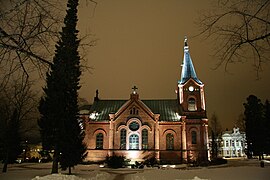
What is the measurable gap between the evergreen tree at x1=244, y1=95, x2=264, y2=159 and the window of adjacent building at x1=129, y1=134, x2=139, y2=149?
76.2ft

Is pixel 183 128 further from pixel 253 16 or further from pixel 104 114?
pixel 253 16

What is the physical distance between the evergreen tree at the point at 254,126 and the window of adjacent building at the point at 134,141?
23215 millimetres

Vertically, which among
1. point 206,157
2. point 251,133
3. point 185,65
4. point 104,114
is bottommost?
point 206,157

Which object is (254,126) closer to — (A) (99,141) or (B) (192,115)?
(B) (192,115)

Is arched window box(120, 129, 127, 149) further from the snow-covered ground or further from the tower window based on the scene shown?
the snow-covered ground

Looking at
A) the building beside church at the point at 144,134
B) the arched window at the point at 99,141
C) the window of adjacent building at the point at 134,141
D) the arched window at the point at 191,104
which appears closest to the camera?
the building beside church at the point at 144,134

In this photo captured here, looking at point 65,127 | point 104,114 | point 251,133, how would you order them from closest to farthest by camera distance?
point 65,127, point 104,114, point 251,133

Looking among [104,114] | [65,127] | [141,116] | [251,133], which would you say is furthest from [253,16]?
[251,133]

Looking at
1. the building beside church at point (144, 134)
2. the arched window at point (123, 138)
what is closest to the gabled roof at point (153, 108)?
the building beside church at point (144, 134)

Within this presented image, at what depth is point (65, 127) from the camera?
26.0m

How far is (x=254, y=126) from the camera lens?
4966 cm

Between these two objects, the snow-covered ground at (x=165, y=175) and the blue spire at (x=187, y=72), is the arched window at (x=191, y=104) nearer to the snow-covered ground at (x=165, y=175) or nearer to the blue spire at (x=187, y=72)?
the blue spire at (x=187, y=72)

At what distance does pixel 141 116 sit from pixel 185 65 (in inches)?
622

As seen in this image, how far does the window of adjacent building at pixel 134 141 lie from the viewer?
42.5 meters
